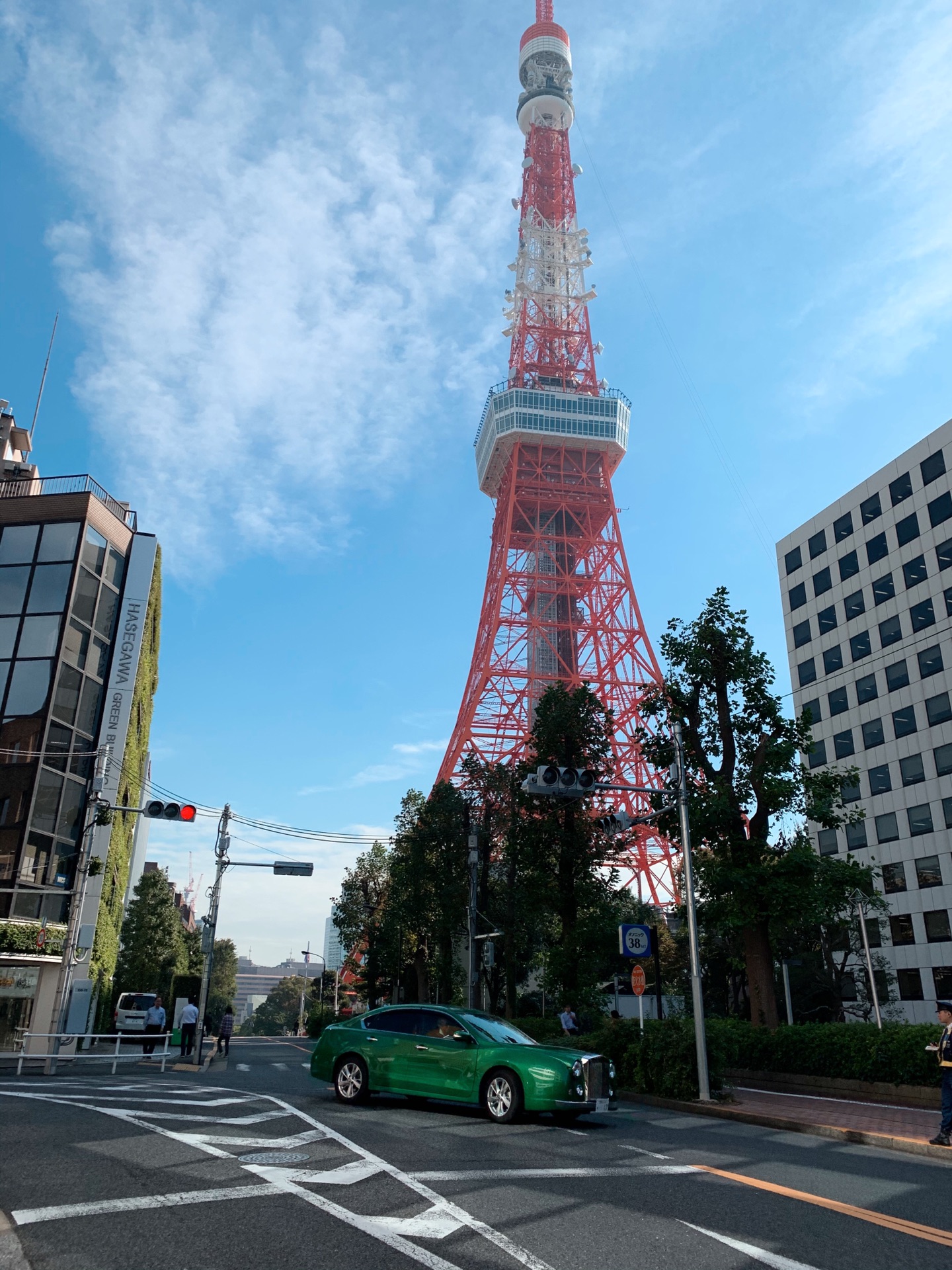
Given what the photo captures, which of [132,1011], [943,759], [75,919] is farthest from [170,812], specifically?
[943,759]

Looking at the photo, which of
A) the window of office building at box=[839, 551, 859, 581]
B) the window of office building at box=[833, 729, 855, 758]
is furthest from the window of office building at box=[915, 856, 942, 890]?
the window of office building at box=[839, 551, 859, 581]

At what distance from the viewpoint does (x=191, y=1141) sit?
8.65 metres

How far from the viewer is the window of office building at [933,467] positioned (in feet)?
164

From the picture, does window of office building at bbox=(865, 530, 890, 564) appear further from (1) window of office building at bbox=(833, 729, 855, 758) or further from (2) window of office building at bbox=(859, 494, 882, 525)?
(1) window of office building at bbox=(833, 729, 855, 758)

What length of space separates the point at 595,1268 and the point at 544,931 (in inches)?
1201

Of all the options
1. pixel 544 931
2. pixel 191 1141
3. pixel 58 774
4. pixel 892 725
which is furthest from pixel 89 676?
pixel 892 725

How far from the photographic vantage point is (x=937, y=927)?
46562 millimetres

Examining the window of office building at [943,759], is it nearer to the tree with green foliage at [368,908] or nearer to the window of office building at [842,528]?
the window of office building at [842,528]

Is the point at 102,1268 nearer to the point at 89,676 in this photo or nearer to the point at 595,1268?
the point at 595,1268

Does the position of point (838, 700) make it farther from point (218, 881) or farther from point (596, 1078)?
point (596, 1078)

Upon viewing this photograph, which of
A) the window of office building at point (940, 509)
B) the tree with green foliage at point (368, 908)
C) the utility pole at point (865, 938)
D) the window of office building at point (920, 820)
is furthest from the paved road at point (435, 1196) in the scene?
the window of office building at point (940, 509)

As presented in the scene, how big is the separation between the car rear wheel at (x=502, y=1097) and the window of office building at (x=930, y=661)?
143 feet

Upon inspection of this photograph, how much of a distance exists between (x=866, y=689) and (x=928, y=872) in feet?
35.3

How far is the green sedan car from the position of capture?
11.2 m
